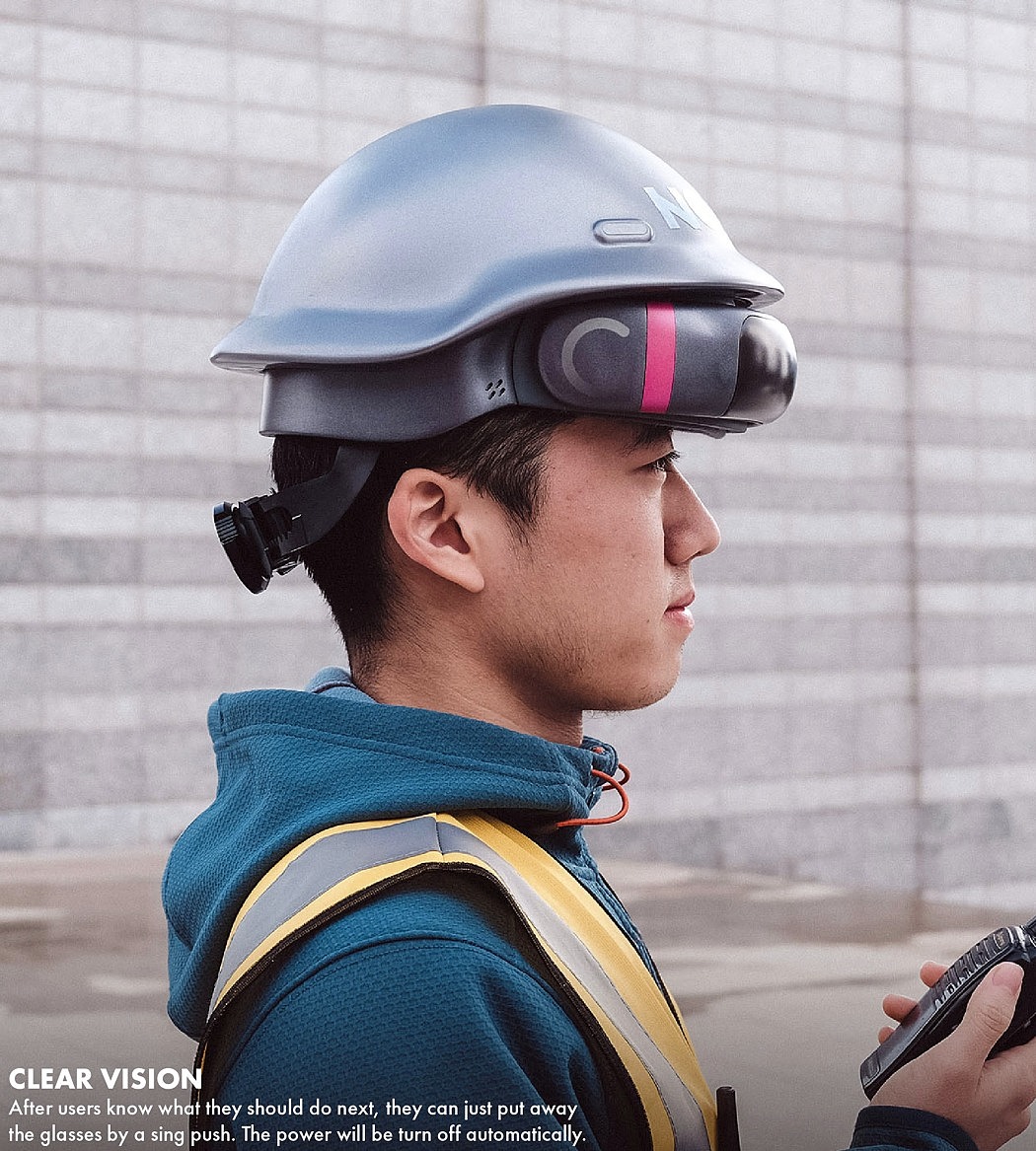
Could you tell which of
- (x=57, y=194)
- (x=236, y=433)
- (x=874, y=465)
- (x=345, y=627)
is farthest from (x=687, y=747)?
(x=345, y=627)

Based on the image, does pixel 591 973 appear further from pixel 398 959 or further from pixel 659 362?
pixel 659 362

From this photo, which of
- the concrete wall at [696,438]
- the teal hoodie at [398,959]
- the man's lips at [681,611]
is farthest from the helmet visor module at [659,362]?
the concrete wall at [696,438]

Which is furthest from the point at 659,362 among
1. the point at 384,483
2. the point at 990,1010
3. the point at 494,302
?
the point at 990,1010

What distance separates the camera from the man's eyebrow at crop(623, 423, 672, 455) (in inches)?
50.4

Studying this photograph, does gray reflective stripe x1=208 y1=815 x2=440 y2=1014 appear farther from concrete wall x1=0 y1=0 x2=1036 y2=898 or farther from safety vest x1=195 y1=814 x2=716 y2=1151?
concrete wall x1=0 y1=0 x2=1036 y2=898

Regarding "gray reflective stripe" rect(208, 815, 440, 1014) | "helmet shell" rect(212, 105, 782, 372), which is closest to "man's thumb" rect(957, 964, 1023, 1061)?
"gray reflective stripe" rect(208, 815, 440, 1014)

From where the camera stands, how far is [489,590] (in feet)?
4.14

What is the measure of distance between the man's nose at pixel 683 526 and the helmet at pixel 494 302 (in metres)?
0.06

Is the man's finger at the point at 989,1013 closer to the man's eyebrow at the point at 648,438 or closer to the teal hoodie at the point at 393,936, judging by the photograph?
the teal hoodie at the point at 393,936

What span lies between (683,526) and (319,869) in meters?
0.45

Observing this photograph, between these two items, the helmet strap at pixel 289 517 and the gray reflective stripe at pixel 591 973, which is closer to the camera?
the gray reflective stripe at pixel 591 973

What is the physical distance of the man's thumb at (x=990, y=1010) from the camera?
1.18 metres

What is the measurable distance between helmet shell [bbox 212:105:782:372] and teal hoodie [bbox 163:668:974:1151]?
1.06 feet

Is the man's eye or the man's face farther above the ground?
the man's eye
